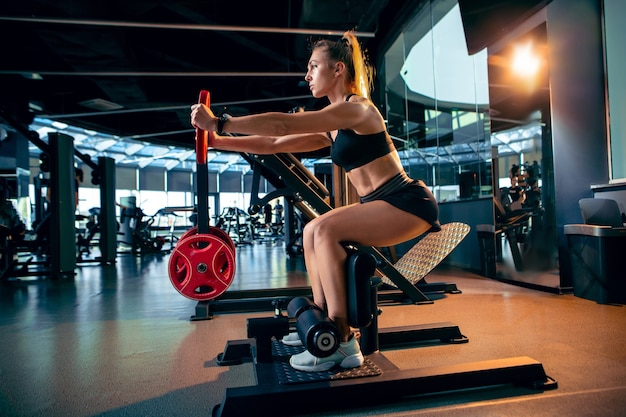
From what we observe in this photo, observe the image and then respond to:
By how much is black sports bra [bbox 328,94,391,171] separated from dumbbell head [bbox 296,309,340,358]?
1.98ft

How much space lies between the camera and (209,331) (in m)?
2.48

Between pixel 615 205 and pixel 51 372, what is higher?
pixel 615 205

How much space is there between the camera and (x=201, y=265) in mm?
2041

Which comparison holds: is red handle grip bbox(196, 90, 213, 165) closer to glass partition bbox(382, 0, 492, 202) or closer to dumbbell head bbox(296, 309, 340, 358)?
dumbbell head bbox(296, 309, 340, 358)

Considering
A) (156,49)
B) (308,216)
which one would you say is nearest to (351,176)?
(308,216)

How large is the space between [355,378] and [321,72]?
1163 mm

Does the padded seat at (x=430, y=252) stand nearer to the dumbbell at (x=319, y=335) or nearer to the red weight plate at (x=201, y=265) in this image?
the red weight plate at (x=201, y=265)

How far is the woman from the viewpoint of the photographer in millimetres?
1420

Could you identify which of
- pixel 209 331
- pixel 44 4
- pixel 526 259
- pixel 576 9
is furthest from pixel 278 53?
pixel 209 331

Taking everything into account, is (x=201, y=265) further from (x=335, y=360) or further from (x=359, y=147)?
(x=359, y=147)

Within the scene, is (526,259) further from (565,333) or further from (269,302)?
(269,302)

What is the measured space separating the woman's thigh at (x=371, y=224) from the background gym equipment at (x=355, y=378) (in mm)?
82

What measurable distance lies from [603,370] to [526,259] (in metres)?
2.21

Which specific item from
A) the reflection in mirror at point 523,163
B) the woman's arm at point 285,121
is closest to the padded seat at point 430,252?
the reflection in mirror at point 523,163
